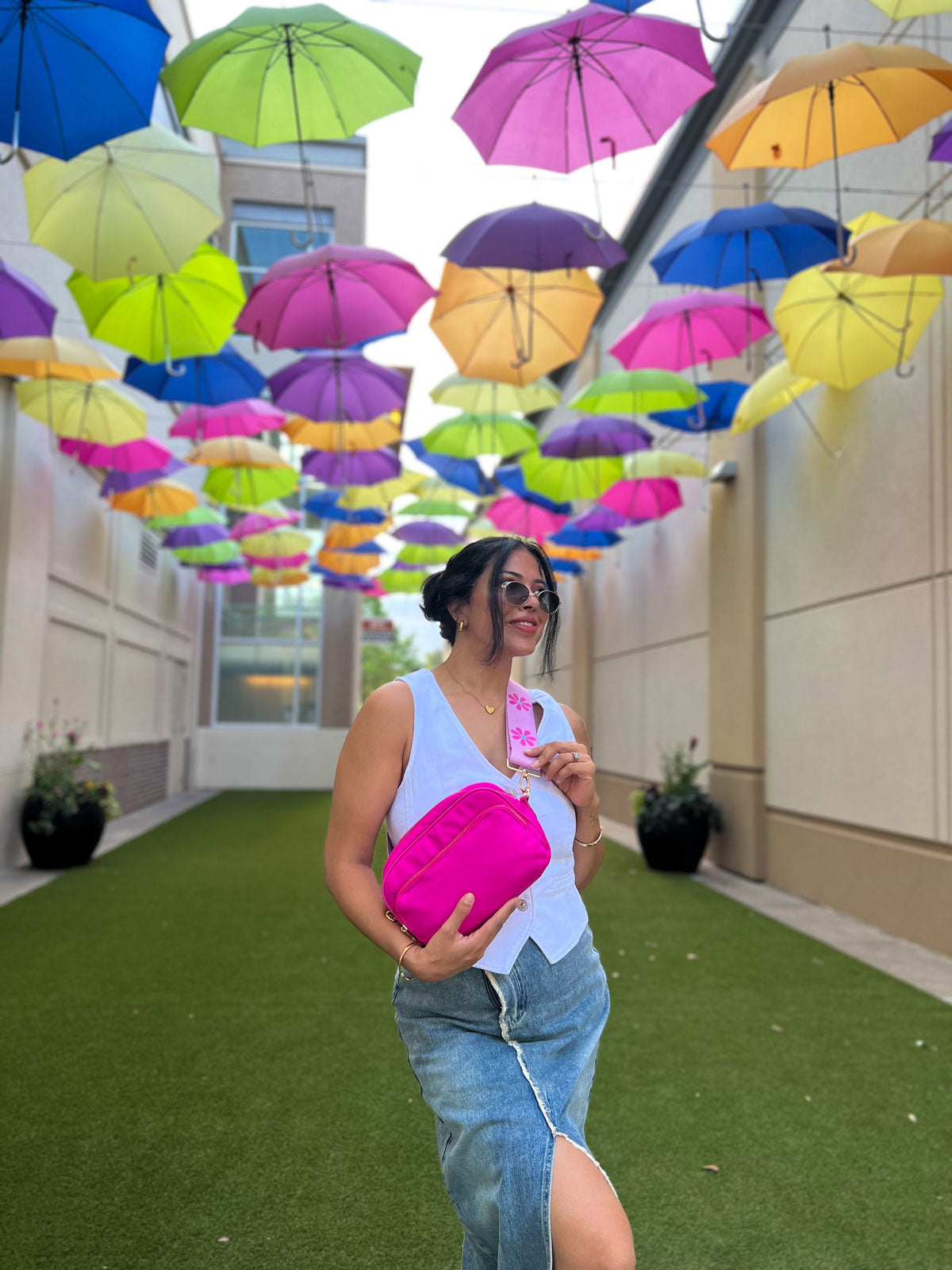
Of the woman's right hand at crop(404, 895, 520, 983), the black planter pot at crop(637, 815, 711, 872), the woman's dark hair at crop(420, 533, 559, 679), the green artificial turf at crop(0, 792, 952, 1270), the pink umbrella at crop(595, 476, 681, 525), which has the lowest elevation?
the green artificial turf at crop(0, 792, 952, 1270)

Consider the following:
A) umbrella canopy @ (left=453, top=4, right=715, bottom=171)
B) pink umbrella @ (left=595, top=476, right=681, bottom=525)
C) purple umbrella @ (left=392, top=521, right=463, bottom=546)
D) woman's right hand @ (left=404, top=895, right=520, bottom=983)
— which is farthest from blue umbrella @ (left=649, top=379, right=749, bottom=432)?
woman's right hand @ (left=404, top=895, right=520, bottom=983)

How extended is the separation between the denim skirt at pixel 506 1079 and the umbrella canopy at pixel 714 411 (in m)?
7.32

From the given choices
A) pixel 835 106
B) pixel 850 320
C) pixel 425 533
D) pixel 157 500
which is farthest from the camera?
pixel 425 533

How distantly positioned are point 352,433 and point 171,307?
3.09 metres

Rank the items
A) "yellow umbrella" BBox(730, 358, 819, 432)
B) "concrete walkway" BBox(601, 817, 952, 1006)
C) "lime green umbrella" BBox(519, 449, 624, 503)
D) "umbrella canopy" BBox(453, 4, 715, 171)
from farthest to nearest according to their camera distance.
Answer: "lime green umbrella" BBox(519, 449, 624, 503), "yellow umbrella" BBox(730, 358, 819, 432), "concrete walkway" BBox(601, 817, 952, 1006), "umbrella canopy" BBox(453, 4, 715, 171)

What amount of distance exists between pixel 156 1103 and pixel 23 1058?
2.82 ft

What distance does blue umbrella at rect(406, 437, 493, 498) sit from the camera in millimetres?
10969

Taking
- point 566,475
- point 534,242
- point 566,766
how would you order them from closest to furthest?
point 566,766
point 534,242
point 566,475

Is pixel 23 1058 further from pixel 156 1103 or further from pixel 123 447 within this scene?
pixel 123 447

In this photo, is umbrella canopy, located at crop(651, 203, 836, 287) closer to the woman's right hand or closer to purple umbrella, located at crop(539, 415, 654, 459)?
purple umbrella, located at crop(539, 415, 654, 459)

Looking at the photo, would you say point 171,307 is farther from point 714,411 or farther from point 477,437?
point 714,411

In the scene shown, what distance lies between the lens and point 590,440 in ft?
30.6

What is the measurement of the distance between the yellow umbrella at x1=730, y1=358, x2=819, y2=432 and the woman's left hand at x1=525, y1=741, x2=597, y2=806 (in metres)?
6.06

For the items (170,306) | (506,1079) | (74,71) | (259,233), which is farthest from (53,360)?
(259,233)
